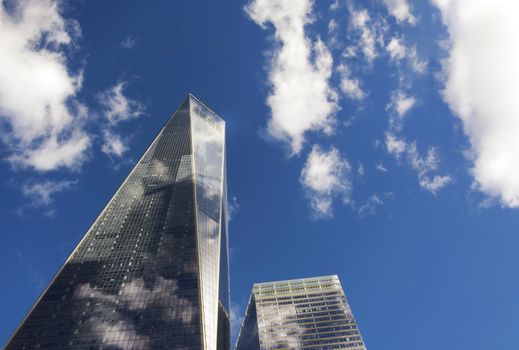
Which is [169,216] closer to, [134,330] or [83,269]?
[83,269]

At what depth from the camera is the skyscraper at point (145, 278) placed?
103 meters

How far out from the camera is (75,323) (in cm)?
10850

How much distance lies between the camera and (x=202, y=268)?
124 m

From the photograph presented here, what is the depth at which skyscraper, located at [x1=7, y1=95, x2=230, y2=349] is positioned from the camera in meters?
103

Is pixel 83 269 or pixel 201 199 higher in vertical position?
pixel 201 199

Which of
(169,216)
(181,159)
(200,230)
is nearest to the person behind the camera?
(200,230)

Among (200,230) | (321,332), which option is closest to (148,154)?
(200,230)

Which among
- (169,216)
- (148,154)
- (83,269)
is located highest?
(148,154)

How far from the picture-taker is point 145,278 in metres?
122

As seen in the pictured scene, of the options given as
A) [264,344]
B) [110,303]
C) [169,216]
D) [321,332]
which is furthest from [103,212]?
[321,332]

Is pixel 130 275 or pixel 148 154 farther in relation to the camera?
pixel 148 154

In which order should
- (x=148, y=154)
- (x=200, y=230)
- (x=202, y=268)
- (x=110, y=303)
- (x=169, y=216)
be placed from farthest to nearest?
(x=148, y=154), (x=169, y=216), (x=200, y=230), (x=202, y=268), (x=110, y=303)

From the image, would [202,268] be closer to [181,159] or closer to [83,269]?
[83,269]

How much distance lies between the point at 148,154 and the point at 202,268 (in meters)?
94.5
